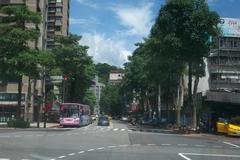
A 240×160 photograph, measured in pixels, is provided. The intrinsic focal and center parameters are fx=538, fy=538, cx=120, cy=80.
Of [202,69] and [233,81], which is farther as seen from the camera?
[233,81]

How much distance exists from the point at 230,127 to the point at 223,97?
764 cm

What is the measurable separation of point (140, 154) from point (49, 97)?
73645 millimetres

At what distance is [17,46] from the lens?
54.8 meters

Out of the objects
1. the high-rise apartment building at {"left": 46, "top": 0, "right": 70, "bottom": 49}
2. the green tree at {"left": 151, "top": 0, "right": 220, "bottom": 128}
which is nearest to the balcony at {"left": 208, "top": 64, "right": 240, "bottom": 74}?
the green tree at {"left": 151, "top": 0, "right": 220, "bottom": 128}

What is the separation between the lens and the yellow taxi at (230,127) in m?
44.9

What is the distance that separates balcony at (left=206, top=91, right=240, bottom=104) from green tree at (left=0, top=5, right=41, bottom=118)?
1807 cm

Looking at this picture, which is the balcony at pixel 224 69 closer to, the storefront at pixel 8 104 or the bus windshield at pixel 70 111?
the bus windshield at pixel 70 111

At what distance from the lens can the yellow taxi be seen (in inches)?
1768

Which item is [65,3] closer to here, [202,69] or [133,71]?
[133,71]

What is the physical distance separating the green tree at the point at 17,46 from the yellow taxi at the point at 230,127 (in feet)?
64.9

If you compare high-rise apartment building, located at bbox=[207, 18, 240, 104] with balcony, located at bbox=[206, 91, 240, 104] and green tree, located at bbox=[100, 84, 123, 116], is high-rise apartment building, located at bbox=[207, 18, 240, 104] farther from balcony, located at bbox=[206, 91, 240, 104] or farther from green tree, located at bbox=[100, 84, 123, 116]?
green tree, located at bbox=[100, 84, 123, 116]

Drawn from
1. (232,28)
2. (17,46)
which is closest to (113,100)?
(232,28)

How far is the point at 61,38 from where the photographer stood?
307 feet

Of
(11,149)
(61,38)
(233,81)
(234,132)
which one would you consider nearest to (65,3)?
(61,38)
